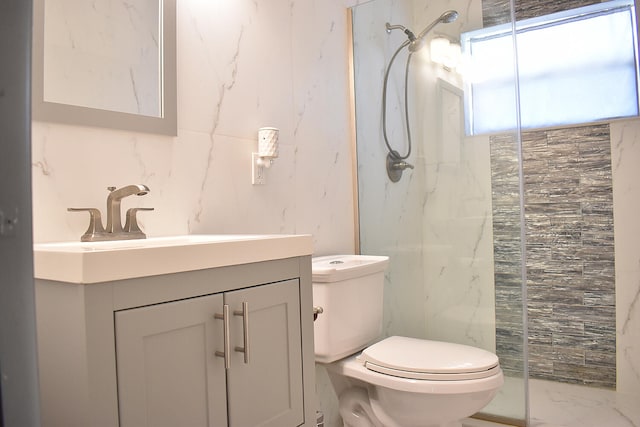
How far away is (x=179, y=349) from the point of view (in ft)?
3.16

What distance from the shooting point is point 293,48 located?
210 cm

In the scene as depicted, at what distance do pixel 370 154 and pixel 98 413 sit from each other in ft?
6.33

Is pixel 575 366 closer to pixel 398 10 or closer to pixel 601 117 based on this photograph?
pixel 601 117

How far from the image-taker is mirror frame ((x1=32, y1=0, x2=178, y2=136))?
1.20 m

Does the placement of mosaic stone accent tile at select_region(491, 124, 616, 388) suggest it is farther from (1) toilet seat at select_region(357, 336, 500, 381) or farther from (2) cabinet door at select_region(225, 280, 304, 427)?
(2) cabinet door at select_region(225, 280, 304, 427)

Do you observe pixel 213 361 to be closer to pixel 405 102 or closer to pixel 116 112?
pixel 116 112

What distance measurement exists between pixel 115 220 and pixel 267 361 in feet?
1.83

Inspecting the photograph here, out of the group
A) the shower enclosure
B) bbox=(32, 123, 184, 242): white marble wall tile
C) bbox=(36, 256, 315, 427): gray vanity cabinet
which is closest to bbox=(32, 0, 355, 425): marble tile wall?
bbox=(32, 123, 184, 242): white marble wall tile

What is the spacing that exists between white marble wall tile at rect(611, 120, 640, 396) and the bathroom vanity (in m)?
2.29

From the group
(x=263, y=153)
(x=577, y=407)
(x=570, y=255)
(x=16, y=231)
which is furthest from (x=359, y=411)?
(x=16, y=231)

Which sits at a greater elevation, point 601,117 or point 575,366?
point 601,117

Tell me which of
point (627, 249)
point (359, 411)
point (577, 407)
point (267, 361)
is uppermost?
point (627, 249)

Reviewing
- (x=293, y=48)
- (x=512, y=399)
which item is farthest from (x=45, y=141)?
(x=512, y=399)

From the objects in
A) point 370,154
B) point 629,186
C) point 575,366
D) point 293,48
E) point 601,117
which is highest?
point 293,48
